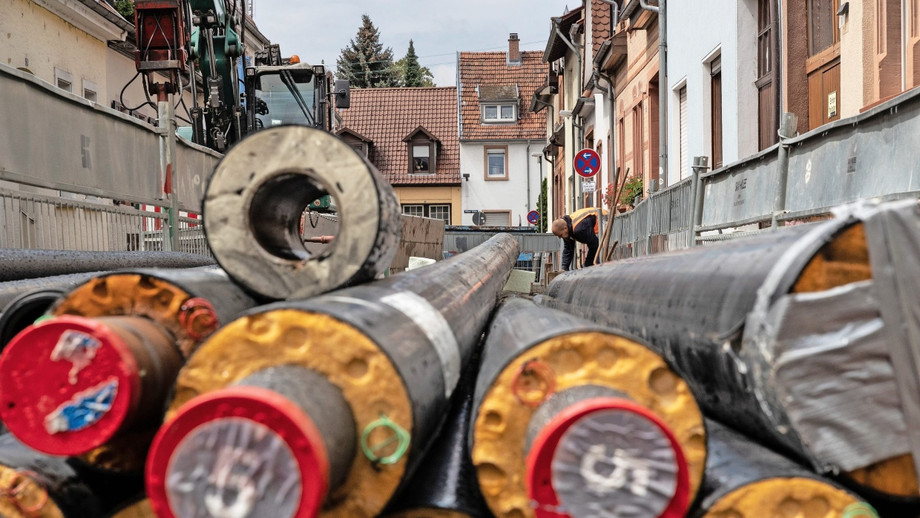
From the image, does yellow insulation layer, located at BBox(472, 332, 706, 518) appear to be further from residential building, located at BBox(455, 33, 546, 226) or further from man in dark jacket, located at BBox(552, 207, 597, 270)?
residential building, located at BBox(455, 33, 546, 226)

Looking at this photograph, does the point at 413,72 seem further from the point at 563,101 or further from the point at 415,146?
the point at 563,101

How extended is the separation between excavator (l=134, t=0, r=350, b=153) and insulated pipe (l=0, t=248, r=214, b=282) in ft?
9.49

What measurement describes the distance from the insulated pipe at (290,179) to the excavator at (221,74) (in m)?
6.17

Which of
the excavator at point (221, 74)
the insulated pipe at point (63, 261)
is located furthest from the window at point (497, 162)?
the insulated pipe at point (63, 261)

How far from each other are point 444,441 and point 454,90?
144ft

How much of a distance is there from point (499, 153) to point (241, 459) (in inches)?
1635

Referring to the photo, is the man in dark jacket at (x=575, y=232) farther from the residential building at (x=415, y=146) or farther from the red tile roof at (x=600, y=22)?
the residential building at (x=415, y=146)

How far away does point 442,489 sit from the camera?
1929 millimetres

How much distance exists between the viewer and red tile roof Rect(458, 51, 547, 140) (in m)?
42.6

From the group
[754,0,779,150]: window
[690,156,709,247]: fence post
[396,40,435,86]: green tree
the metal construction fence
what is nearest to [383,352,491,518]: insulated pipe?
the metal construction fence

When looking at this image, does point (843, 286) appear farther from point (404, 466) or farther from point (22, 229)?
point (22, 229)

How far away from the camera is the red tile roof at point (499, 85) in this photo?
42.6 m

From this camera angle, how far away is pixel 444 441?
231 cm

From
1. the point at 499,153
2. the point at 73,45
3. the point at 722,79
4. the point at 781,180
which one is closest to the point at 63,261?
the point at 781,180
